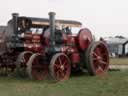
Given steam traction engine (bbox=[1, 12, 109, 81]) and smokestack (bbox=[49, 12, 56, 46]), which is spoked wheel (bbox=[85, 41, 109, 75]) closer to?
steam traction engine (bbox=[1, 12, 109, 81])

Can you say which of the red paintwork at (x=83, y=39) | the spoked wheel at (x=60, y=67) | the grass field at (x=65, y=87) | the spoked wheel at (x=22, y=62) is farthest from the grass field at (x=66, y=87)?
the red paintwork at (x=83, y=39)

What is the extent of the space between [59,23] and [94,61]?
5.53 feet

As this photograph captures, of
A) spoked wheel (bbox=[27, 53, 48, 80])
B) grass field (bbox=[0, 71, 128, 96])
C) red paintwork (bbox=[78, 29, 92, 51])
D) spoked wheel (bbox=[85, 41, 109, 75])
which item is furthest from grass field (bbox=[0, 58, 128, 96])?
red paintwork (bbox=[78, 29, 92, 51])

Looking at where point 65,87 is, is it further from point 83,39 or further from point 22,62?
point 83,39

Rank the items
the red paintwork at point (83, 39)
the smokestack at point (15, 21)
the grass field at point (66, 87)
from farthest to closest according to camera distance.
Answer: the smokestack at point (15, 21), the red paintwork at point (83, 39), the grass field at point (66, 87)

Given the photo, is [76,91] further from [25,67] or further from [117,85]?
→ [25,67]

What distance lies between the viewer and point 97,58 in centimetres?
1448

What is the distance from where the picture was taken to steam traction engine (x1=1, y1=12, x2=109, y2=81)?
43.2 feet

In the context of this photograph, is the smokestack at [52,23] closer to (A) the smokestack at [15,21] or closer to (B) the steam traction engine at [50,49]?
(B) the steam traction engine at [50,49]

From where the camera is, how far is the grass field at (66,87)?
9922 mm

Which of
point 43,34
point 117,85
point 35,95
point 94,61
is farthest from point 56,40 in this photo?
point 35,95

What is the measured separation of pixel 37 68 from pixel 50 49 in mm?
712

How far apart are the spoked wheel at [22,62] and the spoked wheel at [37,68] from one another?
0.45 meters

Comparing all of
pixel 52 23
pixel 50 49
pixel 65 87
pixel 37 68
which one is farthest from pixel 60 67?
pixel 65 87
